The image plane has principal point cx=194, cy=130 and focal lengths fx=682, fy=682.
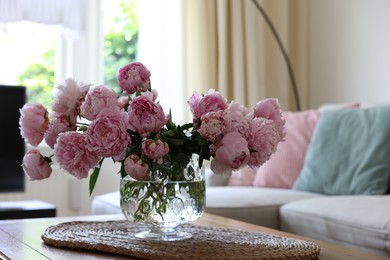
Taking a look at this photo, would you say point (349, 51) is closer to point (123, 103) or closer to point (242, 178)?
point (242, 178)

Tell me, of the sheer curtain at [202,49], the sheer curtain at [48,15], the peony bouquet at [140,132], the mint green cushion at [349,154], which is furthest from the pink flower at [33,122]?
the sheer curtain at [202,49]

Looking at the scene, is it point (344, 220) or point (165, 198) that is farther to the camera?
point (344, 220)

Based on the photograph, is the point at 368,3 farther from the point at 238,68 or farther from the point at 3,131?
the point at 3,131

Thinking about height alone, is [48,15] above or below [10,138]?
above

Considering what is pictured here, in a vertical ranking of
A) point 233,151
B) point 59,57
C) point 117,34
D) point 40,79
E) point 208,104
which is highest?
point 117,34

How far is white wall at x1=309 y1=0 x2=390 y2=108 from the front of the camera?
12.4ft

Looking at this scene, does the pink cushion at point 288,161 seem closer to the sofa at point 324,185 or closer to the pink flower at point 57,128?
the sofa at point 324,185

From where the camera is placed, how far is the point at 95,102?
1.43 metres

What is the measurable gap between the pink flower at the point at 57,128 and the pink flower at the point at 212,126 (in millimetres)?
293

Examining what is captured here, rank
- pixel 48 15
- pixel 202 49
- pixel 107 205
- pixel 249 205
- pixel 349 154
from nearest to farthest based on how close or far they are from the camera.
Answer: pixel 249 205
pixel 107 205
pixel 349 154
pixel 48 15
pixel 202 49

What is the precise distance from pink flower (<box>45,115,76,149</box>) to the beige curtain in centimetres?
251

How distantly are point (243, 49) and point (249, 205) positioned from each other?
163cm

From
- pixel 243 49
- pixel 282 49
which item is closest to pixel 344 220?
pixel 282 49

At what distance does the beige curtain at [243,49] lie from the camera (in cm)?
400
